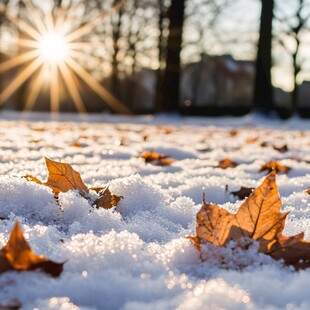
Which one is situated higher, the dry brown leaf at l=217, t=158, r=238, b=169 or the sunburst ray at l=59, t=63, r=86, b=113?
the sunburst ray at l=59, t=63, r=86, b=113

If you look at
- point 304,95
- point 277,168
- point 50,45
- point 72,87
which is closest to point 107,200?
point 277,168

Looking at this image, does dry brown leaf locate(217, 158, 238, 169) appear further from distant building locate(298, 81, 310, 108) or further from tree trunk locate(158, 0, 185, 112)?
distant building locate(298, 81, 310, 108)

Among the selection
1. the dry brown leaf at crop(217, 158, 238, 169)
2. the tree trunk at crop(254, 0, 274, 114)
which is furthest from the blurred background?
the dry brown leaf at crop(217, 158, 238, 169)

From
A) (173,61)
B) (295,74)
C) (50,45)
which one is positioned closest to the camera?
(173,61)

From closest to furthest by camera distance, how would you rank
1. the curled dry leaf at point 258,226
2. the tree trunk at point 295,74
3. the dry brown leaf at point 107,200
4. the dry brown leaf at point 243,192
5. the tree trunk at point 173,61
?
the curled dry leaf at point 258,226, the dry brown leaf at point 107,200, the dry brown leaf at point 243,192, the tree trunk at point 173,61, the tree trunk at point 295,74

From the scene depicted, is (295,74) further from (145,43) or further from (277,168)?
(277,168)

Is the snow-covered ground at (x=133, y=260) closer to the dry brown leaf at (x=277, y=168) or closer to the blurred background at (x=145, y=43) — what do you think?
the dry brown leaf at (x=277, y=168)

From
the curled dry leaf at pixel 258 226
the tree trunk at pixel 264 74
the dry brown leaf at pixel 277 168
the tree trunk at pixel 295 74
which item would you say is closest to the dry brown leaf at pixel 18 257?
the curled dry leaf at pixel 258 226
